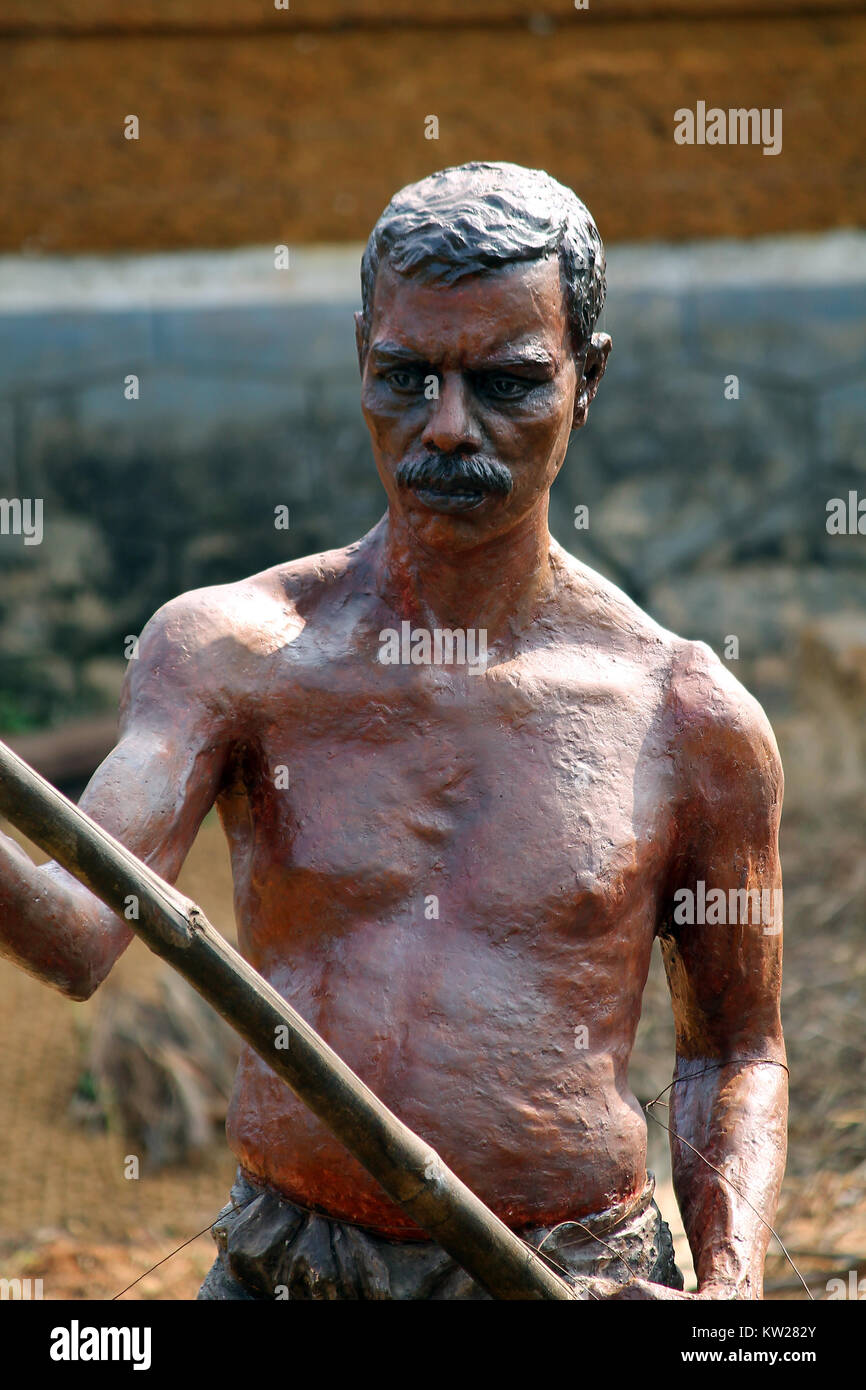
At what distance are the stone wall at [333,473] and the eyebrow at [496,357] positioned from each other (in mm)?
5388

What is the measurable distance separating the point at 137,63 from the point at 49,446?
64.9 inches

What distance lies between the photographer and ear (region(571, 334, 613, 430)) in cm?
282

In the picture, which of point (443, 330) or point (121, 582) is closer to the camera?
point (443, 330)

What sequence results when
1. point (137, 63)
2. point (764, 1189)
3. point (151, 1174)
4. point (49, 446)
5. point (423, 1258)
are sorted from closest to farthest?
1. point (423, 1258)
2. point (764, 1189)
3. point (151, 1174)
4. point (137, 63)
5. point (49, 446)

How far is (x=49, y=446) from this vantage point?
26.8ft

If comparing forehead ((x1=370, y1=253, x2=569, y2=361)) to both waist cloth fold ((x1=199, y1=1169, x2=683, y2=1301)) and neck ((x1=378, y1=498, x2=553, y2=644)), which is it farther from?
waist cloth fold ((x1=199, y1=1169, x2=683, y2=1301))

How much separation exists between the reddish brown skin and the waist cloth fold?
0.03 metres

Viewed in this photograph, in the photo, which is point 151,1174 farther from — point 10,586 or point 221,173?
point 221,173

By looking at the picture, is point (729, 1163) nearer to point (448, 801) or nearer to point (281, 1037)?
point (448, 801)

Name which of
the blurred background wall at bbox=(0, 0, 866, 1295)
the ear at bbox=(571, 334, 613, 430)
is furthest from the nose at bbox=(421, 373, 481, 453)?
the blurred background wall at bbox=(0, 0, 866, 1295)

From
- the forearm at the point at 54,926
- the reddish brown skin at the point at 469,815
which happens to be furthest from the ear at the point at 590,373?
the forearm at the point at 54,926

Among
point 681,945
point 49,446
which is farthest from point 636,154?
point 681,945

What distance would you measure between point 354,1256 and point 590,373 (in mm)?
1324

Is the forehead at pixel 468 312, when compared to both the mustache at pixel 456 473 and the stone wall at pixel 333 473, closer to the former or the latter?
the mustache at pixel 456 473
